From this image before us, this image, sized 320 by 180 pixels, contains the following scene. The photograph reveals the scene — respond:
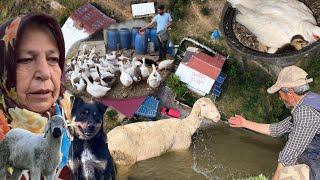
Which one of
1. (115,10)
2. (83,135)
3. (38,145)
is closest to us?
(38,145)

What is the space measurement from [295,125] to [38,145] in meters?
2.37

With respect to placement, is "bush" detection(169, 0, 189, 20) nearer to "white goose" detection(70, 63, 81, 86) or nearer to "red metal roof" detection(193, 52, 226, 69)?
"red metal roof" detection(193, 52, 226, 69)

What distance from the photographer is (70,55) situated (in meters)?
11.3

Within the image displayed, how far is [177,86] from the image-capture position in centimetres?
1055

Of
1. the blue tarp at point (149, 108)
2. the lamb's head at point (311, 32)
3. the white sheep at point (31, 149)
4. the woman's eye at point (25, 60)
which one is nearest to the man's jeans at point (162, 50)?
the blue tarp at point (149, 108)

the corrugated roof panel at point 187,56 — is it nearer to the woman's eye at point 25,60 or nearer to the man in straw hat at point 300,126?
the man in straw hat at point 300,126

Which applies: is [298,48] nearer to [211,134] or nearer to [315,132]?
[211,134]

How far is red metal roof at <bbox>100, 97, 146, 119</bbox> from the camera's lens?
9.94 metres

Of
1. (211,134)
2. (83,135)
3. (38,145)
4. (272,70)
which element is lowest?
(211,134)

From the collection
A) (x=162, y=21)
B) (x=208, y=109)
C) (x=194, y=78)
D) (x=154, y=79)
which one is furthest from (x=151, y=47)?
(x=208, y=109)

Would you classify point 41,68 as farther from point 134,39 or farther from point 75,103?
point 134,39

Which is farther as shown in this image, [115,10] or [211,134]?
[115,10]

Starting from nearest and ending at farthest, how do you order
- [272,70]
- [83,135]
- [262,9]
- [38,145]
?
1. [38,145]
2. [83,135]
3. [272,70]
4. [262,9]

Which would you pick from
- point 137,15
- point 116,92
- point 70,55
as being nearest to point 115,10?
point 137,15
